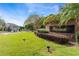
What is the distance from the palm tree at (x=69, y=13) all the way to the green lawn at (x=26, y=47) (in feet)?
0.90

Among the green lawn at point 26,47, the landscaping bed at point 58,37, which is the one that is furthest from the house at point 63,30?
the green lawn at point 26,47

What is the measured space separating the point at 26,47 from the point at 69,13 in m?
0.54

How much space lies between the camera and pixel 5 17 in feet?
7.70

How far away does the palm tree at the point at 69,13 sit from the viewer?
2.36 m

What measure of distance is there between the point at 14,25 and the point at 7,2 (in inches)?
9.3

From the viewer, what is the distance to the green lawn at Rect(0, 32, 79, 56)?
7.68 feet

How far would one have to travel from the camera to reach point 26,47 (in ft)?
7.74

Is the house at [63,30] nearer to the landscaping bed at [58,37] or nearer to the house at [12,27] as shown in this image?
the landscaping bed at [58,37]

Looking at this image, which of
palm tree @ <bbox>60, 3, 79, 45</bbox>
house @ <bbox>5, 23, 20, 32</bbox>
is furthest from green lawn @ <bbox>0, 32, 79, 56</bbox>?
palm tree @ <bbox>60, 3, 79, 45</bbox>

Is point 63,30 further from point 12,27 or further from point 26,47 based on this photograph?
point 12,27

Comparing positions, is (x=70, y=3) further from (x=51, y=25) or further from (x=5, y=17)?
(x=5, y=17)

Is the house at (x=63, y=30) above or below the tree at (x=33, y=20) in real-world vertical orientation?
below

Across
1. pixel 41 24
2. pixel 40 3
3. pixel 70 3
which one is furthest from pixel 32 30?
pixel 70 3

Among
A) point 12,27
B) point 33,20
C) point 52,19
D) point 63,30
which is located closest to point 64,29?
point 63,30
